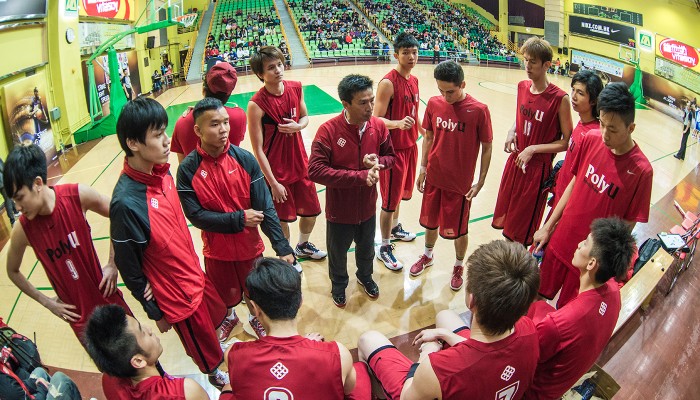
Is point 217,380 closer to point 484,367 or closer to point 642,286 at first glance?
point 484,367

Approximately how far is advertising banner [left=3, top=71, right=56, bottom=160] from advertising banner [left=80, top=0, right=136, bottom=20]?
2941mm

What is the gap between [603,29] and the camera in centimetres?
1742

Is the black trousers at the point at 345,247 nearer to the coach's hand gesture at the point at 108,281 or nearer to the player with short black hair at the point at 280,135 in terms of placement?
the player with short black hair at the point at 280,135

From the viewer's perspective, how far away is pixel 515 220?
403 centimetres

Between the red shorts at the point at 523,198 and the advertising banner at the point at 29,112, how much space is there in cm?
742

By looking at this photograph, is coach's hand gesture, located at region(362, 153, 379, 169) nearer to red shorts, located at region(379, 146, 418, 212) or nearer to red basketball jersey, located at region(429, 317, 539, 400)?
red shorts, located at region(379, 146, 418, 212)

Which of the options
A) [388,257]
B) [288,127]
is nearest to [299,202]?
[288,127]

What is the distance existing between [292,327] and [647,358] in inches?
116

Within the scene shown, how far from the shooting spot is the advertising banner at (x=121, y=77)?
11.3 metres

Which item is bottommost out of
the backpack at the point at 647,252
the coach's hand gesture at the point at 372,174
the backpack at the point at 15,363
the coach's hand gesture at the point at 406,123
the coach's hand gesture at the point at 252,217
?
the backpack at the point at 647,252

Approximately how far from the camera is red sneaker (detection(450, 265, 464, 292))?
13.7 feet

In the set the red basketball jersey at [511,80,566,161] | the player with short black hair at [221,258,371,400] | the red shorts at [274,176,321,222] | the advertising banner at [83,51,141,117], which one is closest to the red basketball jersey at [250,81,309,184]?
the red shorts at [274,176,321,222]

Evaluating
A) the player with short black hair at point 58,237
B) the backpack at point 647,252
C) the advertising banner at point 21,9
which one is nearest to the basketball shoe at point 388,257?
the backpack at point 647,252

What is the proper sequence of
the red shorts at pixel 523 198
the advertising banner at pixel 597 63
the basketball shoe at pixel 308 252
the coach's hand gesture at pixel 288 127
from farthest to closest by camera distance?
the advertising banner at pixel 597 63 → the basketball shoe at pixel 308 252 → the coach's hand gesture at pixel 288 127 → the red shorts at pixel 523 198
